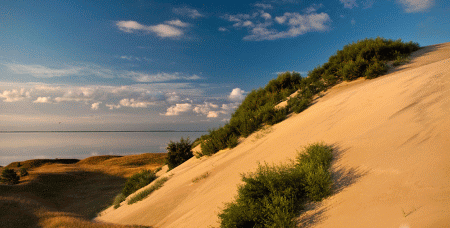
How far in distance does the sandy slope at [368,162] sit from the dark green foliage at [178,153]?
201 inches

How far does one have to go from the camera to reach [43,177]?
23047mm

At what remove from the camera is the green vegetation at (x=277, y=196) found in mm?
3398

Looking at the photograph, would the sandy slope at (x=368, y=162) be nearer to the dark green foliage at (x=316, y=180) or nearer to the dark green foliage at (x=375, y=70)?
the dark green foliage at (x=316, y=180)

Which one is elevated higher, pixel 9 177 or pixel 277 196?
pixel 277 196

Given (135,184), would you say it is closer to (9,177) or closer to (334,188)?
(334,188)

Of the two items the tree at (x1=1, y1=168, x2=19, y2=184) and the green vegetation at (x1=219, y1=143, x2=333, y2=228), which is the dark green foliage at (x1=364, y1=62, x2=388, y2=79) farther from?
the tree at (x1=1, y1=168, x2=19, y2=184)

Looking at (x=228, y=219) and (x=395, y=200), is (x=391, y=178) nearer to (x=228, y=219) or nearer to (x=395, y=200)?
(x=395, y=200)

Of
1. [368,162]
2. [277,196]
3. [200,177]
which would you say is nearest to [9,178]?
[200,177]

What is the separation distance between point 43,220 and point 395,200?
45.1 ft

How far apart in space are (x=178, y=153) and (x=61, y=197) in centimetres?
1240

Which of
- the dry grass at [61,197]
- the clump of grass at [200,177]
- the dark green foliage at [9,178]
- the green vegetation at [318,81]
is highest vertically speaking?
the green vegetation at [318,81]

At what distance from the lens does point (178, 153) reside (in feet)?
45.8

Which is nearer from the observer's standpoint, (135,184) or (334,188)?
(334,188)

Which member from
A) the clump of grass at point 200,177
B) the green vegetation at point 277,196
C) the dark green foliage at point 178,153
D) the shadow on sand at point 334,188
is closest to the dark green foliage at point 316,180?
the green vegetation at point 277,196
